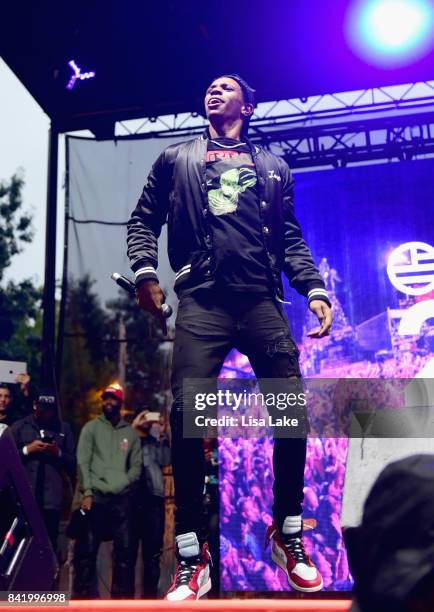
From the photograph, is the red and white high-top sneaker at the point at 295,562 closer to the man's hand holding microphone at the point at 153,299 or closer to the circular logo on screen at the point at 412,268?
the man's hand holding microphone at the point at 153,299

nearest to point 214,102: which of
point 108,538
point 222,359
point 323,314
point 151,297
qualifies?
point 151,297

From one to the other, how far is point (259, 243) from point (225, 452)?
10.9 feet

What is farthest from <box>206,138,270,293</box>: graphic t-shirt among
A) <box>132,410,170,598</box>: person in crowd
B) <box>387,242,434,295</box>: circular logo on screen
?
<box>132,410,170,598</box>: person in crowd

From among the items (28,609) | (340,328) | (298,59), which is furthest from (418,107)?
(28,609)

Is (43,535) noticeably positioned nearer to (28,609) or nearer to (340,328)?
(28,609)

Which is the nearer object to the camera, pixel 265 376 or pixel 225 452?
pixel 265 376

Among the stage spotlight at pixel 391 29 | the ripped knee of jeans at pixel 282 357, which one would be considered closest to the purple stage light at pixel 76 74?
the stage spotlight at pixel 391 29

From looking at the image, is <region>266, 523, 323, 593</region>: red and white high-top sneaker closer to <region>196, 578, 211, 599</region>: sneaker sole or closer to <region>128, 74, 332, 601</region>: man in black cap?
<region>128, 74, 332, 601</region>: man in black cap

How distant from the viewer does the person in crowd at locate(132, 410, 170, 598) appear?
5.14 meters

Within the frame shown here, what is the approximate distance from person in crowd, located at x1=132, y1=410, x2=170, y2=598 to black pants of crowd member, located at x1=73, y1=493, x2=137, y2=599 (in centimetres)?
13

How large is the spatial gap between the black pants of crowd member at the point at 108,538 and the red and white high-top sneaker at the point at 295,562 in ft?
9.63

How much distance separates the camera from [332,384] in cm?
551

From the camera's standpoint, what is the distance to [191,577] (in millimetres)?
2174

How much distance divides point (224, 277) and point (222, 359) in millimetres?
339
